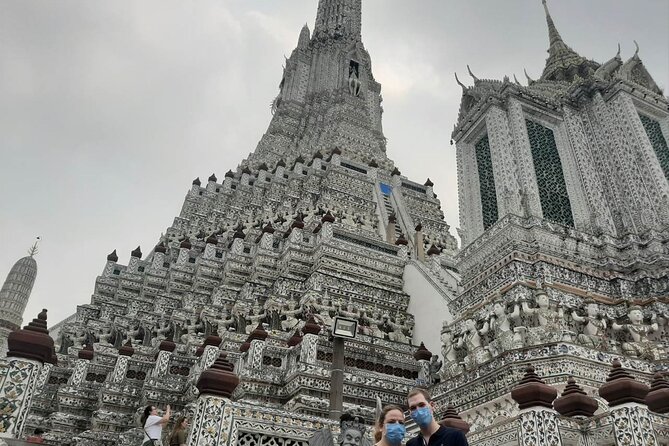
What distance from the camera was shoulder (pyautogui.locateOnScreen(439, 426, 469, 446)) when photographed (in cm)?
297

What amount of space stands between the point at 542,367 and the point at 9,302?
46073 millimetres

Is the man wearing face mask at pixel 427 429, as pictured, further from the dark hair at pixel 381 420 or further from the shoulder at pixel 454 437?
the dark hair at pixel 381 420

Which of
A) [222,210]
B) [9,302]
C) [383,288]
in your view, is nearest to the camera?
[383,288]

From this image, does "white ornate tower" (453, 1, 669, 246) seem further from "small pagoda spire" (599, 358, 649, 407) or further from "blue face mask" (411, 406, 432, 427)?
"blue face mask" (411, 406, 432, 427)

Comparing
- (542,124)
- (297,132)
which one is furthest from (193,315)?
(297,132)

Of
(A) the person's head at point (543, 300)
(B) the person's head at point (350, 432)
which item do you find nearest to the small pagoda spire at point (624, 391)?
(B) the person's head at point (350, 432)

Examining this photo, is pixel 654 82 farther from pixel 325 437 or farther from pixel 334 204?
pixel 325 437

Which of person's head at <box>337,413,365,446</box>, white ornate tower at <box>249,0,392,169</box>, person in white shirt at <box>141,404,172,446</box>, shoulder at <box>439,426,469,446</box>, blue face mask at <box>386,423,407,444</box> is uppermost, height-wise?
white ornate tower at <box>249,0,392,169</box>

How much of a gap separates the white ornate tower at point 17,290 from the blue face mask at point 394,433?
43889 mm

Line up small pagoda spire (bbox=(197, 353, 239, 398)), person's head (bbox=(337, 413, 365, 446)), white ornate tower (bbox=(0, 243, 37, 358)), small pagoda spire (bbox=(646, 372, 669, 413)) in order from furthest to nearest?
white ornate tower (bbox=(0, 243, 37, 358))
small pagoda spire (bbox=(646, 372, 669, 413))
small pagoda spire (bbox=(197, 353, 239, 398))
person's head (bbox=(337, 413, 365, 446))

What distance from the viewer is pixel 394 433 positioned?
3.26 m

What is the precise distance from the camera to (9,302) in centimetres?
4319

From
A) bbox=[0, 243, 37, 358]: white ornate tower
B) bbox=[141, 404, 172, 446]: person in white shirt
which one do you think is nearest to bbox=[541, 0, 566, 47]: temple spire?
bbox=[141, 404, 172, 446]: person in white shirt

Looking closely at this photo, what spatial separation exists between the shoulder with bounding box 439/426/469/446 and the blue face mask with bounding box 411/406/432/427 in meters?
0.16
